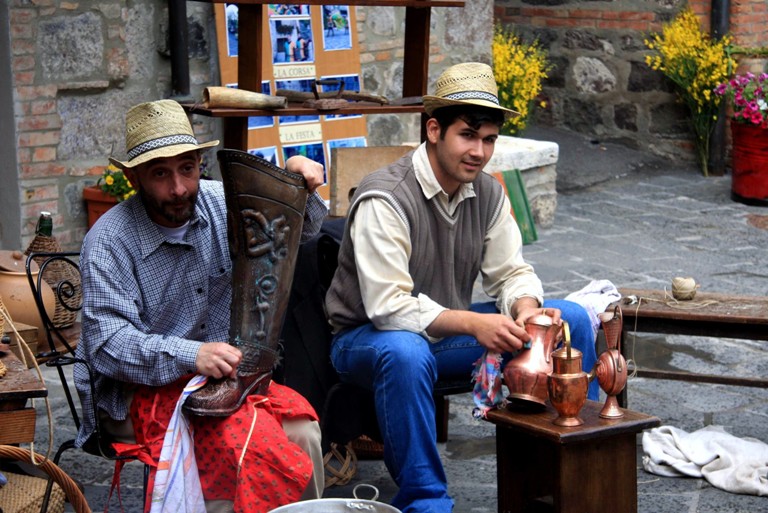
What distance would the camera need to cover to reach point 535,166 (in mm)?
7668

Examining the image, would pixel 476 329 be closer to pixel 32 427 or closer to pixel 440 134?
pixel 440 134

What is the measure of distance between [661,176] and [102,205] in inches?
208

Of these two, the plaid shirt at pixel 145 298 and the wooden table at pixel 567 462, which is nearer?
the plaid shirt at pixel 145 298

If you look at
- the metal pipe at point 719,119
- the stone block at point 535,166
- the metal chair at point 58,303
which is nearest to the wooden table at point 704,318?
the metal chair at point 58,303

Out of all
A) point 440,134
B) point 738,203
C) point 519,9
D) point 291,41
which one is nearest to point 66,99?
point 291,41

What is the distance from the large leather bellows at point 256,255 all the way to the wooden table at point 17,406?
0.54 m

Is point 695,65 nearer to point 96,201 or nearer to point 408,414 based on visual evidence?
point 96,201

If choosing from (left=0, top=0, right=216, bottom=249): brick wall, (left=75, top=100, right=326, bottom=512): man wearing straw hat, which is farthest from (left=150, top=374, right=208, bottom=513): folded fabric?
(left=0, top=0, right=216, bottom=249): brick wall

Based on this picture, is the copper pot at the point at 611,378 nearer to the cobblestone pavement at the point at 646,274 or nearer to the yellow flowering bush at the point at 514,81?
the cobblestone pavement at the point at 646,274

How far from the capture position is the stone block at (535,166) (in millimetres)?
7426

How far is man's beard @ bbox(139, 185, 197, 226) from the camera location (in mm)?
3213

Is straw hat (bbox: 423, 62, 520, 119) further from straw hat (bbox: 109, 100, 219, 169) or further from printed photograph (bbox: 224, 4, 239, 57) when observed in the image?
printed photograph (bbox: 224, 4, 239, 57)

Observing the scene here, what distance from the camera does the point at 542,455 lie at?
345 cm

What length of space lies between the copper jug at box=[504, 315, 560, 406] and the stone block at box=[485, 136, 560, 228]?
4052 millimetres
